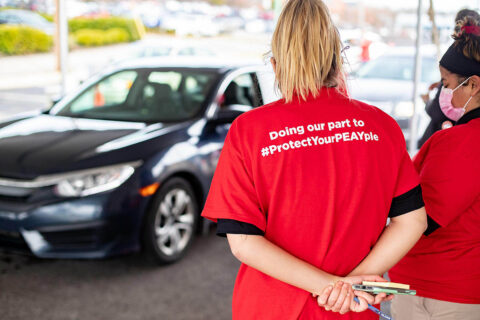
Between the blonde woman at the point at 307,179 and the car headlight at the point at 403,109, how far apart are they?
7071 mm

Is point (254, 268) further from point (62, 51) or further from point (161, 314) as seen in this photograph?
point (62, 51)

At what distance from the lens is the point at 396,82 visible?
955 cm

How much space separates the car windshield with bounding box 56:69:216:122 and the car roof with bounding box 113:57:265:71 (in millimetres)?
97

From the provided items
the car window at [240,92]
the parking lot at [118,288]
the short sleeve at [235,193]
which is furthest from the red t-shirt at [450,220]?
the car window at [240,92]

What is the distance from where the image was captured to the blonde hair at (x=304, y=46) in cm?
167

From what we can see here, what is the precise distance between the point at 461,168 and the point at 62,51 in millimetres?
6006

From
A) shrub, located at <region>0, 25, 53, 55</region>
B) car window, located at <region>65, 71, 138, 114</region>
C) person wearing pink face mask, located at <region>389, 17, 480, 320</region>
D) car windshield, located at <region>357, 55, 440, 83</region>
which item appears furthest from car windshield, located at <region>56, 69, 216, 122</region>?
shrub, located at <region>0, 25, 53, 55</region>

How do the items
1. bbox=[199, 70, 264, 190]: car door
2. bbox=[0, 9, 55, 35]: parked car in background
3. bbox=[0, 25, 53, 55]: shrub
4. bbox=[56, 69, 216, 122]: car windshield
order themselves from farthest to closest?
1. bbox=[0, 9, 55, 35]: parked car in background
2. bbox=[0, 25, 53, 55]: shrub
3. bbox=[56, 69, 216, 122]: car windshield
4. bbox=[199, 70, 264, 190]: car door

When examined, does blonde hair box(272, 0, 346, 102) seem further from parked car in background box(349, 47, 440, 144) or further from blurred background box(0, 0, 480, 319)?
parked car in background box(349, 47, 440, 144)

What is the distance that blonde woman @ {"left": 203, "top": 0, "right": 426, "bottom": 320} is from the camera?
5.43 ft

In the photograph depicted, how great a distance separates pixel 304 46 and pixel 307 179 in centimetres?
37

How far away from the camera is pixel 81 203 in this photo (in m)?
4.18

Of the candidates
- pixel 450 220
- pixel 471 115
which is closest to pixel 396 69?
pixel 471 115

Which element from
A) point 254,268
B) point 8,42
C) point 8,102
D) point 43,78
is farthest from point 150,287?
point 8,42
